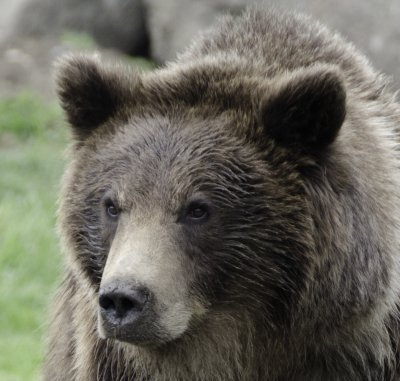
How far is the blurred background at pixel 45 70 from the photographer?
410 inches

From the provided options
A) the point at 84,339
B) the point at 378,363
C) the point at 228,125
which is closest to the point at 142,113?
the point at 228,125

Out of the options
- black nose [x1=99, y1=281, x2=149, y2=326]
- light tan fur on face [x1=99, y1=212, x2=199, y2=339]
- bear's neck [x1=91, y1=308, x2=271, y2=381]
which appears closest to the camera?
black nose [x1=99, y1=281, x2=149, y2=326]

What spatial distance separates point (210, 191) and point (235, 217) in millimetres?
167

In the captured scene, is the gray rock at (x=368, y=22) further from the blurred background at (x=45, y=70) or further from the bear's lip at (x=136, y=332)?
the bear's lip at (x=136, y=332)

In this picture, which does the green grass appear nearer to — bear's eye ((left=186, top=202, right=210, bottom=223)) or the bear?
the bear

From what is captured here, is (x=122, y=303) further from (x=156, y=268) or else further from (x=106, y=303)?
(x=156, y=268)

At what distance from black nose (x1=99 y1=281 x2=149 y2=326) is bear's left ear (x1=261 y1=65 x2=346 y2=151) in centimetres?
107

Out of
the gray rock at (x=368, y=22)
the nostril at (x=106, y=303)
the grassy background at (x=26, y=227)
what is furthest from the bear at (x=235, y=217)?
the gray rock at (x=368, y=22)

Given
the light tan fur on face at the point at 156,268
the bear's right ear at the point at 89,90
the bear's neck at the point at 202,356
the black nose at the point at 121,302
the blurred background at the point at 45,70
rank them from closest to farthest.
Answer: the black nose at the point at 121,302 → the light tan fur on face at the point at 156,268 → the bear's neck at the point at 202,356 → the bear's right ear at the point at 89,90 → the blurred background at the point at 45,70

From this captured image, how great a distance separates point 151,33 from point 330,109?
10421 mm

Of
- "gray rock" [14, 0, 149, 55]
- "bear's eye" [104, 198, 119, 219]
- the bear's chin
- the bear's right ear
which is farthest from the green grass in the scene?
the bear's chin

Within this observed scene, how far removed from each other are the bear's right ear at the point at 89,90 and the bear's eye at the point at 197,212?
2.45ft

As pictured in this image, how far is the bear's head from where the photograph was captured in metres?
5.28

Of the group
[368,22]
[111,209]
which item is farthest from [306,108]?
[368,22]
